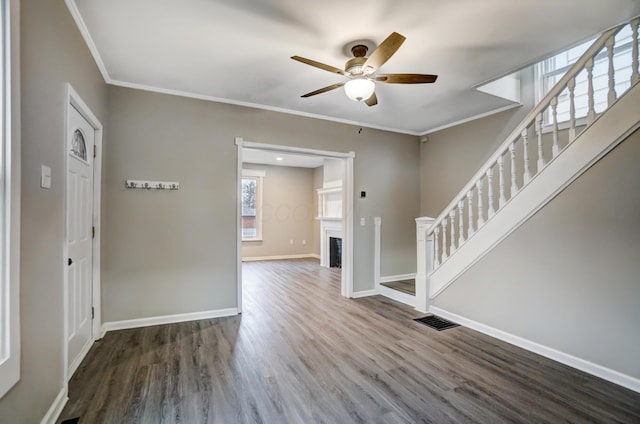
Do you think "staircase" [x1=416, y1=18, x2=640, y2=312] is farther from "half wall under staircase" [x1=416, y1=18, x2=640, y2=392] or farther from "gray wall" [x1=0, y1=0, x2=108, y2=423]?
"gray wall" [x1=0, y1=0, x2=108, y2=423]

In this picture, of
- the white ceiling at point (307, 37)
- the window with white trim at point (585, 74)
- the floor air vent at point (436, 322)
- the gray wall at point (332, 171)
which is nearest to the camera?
the white ceiling at point (307, 37)

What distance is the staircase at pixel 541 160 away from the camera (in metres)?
2.32

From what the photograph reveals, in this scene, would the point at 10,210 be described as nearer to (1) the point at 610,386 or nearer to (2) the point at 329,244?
(1) the point at 610,386

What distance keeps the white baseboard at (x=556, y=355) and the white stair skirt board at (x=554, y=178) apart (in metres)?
0.49

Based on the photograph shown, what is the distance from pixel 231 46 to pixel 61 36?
1134 mm

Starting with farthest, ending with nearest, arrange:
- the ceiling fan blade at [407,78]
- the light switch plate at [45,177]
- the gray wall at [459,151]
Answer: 1. the gray wall at [459,151]
2. the ceiling fan blade at [407,78]
3. the light switch plate at [45,177]

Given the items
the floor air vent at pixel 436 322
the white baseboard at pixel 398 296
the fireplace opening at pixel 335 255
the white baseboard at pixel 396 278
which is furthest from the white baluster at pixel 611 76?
the fireplace opening at pixel 335 255

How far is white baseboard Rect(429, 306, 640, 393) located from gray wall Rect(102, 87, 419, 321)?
2.78 meters

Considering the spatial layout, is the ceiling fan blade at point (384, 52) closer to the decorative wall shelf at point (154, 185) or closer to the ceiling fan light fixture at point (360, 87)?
the ceiling fan light fixture at point (360, 87)

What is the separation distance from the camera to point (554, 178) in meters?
2.65

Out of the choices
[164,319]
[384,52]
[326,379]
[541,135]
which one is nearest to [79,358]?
[164,319]

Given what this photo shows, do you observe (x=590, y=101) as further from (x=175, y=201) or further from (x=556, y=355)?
(x=175, y=201)

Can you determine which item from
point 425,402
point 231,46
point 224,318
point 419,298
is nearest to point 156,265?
point 224,318

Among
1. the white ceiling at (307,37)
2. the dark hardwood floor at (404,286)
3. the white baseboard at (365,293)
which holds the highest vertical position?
the white ceiling at (307,37)
